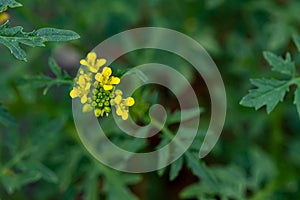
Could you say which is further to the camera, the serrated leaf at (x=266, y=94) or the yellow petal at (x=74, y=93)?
the serrated leaf at (x=266, y=94)

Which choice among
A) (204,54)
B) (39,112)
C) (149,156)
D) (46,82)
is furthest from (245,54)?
(46,82)

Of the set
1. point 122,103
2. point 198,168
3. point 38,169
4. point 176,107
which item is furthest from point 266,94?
point 176,107

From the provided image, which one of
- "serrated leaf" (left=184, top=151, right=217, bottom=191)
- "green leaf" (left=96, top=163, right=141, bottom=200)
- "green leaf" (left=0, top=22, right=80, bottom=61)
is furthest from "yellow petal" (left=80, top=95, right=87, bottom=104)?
"green leaf" (left=96, top=163, right=141, bottom=200)

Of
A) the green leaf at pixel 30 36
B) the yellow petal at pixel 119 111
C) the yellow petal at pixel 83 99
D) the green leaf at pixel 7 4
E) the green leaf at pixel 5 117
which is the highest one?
the green leaf at pixel 7 4

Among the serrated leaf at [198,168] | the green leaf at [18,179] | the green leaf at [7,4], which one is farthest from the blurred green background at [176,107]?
the green leaf at [7,4]

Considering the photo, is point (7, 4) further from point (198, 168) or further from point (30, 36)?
point (198, 168)

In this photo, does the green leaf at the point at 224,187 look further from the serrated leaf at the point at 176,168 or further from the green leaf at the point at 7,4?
the green leaf at the point at 7,4

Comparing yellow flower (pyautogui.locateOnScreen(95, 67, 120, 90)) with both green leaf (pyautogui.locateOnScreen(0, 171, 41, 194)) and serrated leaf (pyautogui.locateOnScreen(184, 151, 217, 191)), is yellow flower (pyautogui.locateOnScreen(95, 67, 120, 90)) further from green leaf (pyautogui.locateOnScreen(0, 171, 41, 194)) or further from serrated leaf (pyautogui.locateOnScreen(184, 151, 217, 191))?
green leaf (pyautogui.locateOnScreen(0, 171, 41, 194))
